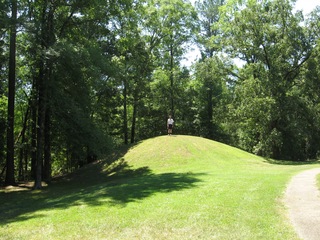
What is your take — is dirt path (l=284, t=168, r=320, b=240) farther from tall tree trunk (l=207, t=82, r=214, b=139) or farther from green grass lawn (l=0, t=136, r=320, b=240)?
tall tree trunk (l=207, t=82, r=214, b=139)

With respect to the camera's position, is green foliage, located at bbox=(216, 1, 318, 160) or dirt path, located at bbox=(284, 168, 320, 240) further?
green foliage, located at bbox=(216, 1, 318, 160)

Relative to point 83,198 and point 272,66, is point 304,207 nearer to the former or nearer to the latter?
point 83,198

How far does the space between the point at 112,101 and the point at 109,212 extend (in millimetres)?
23448

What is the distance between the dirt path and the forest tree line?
40.9 ft

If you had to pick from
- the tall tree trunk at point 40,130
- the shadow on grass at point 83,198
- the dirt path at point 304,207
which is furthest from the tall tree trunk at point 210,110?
the dirt path at point 304,207

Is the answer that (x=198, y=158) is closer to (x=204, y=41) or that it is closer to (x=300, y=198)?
(x=300, y=198)

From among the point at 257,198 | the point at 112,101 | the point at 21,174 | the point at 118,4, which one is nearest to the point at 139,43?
the point at 112,101

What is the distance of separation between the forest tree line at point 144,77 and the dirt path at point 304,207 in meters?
12.5

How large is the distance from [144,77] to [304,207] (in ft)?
A: 93.7

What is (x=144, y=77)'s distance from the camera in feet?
117

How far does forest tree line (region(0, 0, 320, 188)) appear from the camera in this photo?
19641 millimetres

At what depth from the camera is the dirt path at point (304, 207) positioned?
22.8 feet

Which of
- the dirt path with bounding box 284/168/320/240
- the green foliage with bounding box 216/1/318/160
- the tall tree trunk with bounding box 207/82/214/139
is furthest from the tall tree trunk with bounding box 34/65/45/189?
the tall tree trunk with bounding box 207/82/214/139

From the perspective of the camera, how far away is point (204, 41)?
138ft
